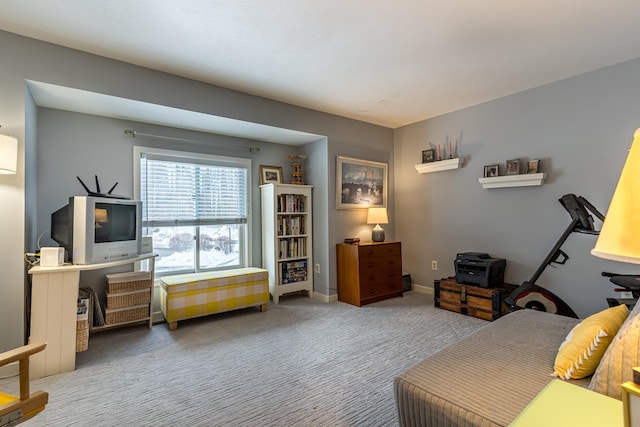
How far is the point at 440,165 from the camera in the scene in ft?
13.7

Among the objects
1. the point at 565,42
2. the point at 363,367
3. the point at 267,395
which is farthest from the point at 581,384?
the point at 565,42

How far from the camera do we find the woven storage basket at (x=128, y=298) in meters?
2.98

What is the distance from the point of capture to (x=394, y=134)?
494 cm

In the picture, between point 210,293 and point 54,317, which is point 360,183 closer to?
point 210,293

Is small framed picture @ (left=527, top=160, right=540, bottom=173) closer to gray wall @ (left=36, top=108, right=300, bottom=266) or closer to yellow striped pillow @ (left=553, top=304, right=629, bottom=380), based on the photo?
yellow striped pillow @ (left=553, top=304, right=629, bottom=380)

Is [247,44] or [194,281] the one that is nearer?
[247,44]

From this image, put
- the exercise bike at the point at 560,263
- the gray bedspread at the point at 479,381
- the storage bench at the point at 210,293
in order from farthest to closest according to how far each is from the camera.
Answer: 1. the storage bench at the point at 210,293
2. the exercise bike at the point at 560,263
3. the gray bedspread at the point at 479,381

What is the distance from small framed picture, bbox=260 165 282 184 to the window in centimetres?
20

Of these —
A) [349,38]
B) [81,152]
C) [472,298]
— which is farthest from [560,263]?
[81,152]

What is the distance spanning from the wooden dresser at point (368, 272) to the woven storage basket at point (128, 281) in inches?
89.4

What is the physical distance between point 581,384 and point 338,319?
2407 mm

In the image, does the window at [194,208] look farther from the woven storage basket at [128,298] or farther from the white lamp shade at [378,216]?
the white lamp shade at [378,216]

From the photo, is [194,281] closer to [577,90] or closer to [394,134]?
[394,134]

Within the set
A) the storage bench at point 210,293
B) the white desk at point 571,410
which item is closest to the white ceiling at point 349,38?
the storage bench at point 210,293
